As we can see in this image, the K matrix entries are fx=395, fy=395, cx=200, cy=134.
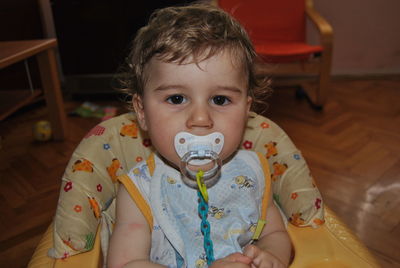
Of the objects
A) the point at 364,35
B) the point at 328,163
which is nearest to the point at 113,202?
the point at 328,163

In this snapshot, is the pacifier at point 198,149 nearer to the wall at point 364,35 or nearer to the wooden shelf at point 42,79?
the wooden shelf at point 42,79

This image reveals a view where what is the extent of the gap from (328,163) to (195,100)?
120 centimetres

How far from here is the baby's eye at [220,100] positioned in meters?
0.73

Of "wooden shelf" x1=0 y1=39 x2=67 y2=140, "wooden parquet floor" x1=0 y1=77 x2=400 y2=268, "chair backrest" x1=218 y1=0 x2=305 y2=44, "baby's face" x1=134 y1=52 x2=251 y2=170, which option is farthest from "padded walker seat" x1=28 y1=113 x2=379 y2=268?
"chair backrest" x1=218 y1=0 x2=305 y2=44

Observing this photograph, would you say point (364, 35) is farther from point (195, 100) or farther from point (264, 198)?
point (195, 100)

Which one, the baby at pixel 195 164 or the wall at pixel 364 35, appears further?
the wall at pixel 364 35

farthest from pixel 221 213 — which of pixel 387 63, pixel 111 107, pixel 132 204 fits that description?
pixel 387 63

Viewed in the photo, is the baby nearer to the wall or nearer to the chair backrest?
the chair backrest

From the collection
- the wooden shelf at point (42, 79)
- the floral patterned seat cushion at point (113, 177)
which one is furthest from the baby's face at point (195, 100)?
the wooden shelf at point (42, 79)

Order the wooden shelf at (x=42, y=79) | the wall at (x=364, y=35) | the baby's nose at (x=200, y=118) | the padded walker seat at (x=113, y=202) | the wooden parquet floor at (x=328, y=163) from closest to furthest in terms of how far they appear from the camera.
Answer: the baby's nose at (x=200, y=118)
the padded walker seat at (x=113, y=202)
the wooden parquet floor at (x=328, y=163)
the wooden shelf at (x=42, y=79)
the wall at (x=364, y=35)

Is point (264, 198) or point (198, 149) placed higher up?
point (198, 149)

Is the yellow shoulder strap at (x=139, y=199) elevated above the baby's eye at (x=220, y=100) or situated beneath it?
situated beneath

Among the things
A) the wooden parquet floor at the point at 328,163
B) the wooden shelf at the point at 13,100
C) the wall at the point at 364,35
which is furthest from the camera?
the wall at the point at 364,35

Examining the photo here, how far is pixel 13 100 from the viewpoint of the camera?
6.10 feet
